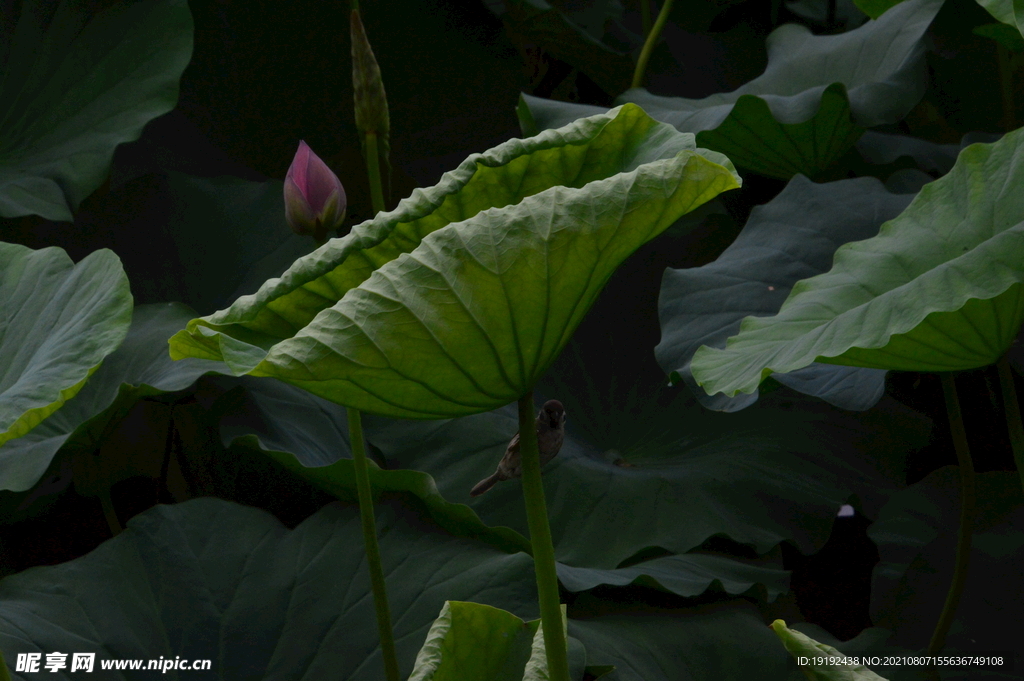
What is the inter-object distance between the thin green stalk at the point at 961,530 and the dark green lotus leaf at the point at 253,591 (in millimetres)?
489

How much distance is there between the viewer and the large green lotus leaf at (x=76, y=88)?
4.35ft

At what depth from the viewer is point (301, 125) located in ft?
6.05

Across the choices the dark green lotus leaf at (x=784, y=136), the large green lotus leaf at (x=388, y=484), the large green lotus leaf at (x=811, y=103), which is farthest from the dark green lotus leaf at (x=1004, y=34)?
the large green lotus leaf at (x=388, y=484)

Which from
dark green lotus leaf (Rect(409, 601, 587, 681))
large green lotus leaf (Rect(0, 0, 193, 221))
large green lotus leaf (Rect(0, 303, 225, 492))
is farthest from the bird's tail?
large green lotus leaf (Rect(0, 0, 193, 221))

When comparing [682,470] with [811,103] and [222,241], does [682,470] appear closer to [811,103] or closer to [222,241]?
[811,103]

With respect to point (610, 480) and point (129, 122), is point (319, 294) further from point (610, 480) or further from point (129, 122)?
point (129, 122)

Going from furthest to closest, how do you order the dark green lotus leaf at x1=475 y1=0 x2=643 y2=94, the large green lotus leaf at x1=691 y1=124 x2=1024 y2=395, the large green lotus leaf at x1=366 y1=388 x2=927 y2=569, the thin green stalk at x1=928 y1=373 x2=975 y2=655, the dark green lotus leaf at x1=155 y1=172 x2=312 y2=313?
the dark green lotus leaf at x1=475 y1=0 x2=643 y2=94 < the dark green lotus leaf at x1=155 y1=172 x2=312 y2=313 < the large green lotus leaf at x1=366 y1=388 x2=927 y2=569 < the thin green stalk at x1=928 y1=373 x2=975 y2=655 < the large green lotus leaf at x1=691 y1=124 x2=1024 y2=395

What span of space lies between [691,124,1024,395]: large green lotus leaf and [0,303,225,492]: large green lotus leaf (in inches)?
23.7

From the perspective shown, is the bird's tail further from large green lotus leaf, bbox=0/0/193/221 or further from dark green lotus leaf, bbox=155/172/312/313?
large green lotus leaf, bbox=0/0/193/221

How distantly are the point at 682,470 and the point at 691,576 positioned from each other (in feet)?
0.71

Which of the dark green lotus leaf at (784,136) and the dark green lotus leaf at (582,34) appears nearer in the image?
the dark green lotus leaf at (784,136)

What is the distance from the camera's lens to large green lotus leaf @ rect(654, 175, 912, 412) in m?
1.06

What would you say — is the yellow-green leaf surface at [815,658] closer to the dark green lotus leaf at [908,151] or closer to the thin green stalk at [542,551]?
the thin green stalk at [542,551]

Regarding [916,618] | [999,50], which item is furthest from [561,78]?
[916,618]
